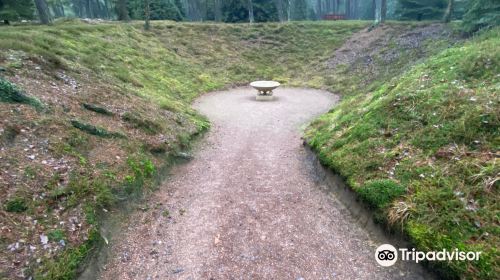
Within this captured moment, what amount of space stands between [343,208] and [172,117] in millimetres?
7696

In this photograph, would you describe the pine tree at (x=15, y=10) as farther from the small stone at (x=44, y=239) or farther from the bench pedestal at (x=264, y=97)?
the small stone at (x=44, y=239)

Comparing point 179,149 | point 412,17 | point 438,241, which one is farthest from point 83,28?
point 412,17

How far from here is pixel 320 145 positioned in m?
9.27

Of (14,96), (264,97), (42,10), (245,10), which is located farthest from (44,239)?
(245,10)

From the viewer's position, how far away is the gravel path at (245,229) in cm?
501

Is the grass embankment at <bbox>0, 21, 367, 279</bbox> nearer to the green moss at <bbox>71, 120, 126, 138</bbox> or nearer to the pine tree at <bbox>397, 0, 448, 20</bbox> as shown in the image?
the green moss at <bbox>71, 120, 126, 138</bbox>

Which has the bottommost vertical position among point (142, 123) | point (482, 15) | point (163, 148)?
point (163, 148)

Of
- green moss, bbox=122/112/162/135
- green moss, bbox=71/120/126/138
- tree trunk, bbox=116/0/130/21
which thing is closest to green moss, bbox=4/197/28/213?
green moss, bbox=71/120/126/138

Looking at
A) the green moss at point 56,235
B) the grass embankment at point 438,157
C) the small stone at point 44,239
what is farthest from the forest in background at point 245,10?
the small stone at point 44,239

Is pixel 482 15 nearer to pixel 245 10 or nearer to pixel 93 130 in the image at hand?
pixel 93 130

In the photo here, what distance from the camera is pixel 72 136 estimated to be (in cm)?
693

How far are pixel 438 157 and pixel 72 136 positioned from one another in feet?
27.4

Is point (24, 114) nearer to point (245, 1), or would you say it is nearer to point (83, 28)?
point (83, 28)

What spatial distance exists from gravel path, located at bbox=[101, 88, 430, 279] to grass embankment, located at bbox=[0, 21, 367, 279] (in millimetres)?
766
